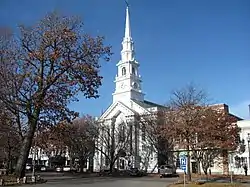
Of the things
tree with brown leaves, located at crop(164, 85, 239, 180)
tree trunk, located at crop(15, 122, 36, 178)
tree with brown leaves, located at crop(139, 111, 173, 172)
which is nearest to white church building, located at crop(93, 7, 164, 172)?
A: tree with brown leaves, located at crop(139, 111, 173, 172)

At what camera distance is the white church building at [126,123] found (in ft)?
233

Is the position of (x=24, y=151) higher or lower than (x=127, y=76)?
lower

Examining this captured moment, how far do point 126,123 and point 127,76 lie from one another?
14754mm

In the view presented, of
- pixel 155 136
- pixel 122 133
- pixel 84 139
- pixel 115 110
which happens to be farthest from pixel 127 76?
pixel 155 136

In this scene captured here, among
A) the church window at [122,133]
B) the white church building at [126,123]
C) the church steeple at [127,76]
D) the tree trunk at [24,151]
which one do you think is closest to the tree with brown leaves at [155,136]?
the white church building at [126,123]

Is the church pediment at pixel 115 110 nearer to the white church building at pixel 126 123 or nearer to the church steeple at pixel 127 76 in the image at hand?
the white church building at pixel 126 123

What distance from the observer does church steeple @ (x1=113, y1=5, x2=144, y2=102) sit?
8275cm

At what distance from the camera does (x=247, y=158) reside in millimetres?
58875

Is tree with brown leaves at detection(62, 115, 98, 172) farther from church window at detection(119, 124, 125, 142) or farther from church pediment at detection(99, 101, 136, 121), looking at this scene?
church pediment at detection(99, 101, 136, 121)

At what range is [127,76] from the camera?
273 ft

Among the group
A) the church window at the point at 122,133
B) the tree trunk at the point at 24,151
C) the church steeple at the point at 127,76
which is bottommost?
the tree trunk at the point at 24,151

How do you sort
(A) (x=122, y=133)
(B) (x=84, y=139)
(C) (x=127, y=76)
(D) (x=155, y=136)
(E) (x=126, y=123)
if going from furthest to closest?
(C) (x=127, y=76) < (E) (x=126, y=123) < (A) (x=122, y=133) < (B) (x=84, y=139) < (D) (x=155, y=136)

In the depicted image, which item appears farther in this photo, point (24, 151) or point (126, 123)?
Result: point (126, 123)

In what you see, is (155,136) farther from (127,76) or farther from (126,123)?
(127,76)
